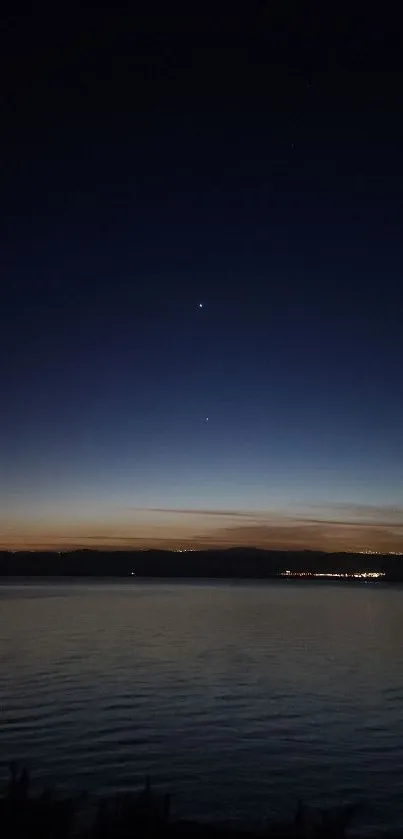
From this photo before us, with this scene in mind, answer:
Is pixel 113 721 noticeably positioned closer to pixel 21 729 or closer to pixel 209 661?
pixel 21 729

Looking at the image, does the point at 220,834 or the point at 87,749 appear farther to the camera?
the point at 87,749

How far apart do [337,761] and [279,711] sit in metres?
11.1

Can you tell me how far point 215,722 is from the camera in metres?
41.8

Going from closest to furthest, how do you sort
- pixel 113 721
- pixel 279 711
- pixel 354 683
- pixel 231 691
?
pixel 113 721
pixel 279 711
pixel 231 691
pixel 354 683

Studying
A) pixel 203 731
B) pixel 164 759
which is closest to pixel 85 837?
pixel 164 759

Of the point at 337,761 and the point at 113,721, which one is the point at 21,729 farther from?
the point at 337,761

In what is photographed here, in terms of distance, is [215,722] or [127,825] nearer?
[127,825]

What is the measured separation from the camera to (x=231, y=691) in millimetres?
51781

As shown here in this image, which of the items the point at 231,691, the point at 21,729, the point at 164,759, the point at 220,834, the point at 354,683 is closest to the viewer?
the point at 220,834

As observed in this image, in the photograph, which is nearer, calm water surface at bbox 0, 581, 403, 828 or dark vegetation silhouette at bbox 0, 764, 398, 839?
dark vegetation silhouette at bbox 0, 764, 398, 839

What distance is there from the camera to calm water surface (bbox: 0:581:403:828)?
29859mm

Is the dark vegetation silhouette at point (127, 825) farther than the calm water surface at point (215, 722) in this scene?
No

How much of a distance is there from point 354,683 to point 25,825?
139 feet

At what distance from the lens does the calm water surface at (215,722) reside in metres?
29.9
